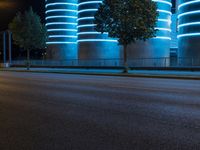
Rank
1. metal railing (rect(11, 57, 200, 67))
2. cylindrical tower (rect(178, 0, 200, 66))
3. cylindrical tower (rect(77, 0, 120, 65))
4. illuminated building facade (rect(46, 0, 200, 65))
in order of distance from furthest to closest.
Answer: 1. cylindrical tower (rect(77, 0, 120, 65))
2. illuminated building facade (rect(46, 0, 200, 65))
3. cylindrical tower (rect(178, 0, 200, 66))
4. metal railing (rect(11, 57, 200, 67))

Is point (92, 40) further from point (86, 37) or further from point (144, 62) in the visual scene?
point (144, 62)

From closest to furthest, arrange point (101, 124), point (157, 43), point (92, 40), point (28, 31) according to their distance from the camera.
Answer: point (101, 124)
point (28, 31)
point (157, 43)
point (92, 40)

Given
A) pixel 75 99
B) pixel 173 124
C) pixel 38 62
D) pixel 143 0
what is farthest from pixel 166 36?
pixel 173 124

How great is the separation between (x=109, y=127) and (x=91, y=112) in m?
1.85

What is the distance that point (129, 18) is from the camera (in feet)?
104

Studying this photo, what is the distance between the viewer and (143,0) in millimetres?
31891

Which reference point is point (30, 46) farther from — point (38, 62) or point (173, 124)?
point (173, 124)

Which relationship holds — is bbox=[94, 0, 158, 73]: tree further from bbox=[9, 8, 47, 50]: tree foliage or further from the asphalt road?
the asphalt road

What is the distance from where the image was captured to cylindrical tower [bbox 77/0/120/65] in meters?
64.9

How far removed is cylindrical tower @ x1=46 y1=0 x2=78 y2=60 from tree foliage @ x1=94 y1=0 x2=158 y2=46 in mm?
44427

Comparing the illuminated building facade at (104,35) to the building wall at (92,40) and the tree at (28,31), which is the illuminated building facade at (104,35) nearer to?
the building wall at (92,40)

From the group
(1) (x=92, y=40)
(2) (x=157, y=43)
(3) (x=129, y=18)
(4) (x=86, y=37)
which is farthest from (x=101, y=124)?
(4) (x=86, y=37)

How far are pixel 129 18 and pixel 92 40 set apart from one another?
113ft

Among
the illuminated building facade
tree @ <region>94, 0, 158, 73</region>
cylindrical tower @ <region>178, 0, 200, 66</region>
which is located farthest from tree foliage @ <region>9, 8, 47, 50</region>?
cylindrical tower @ <region>178, 0, 200, 66</region>
